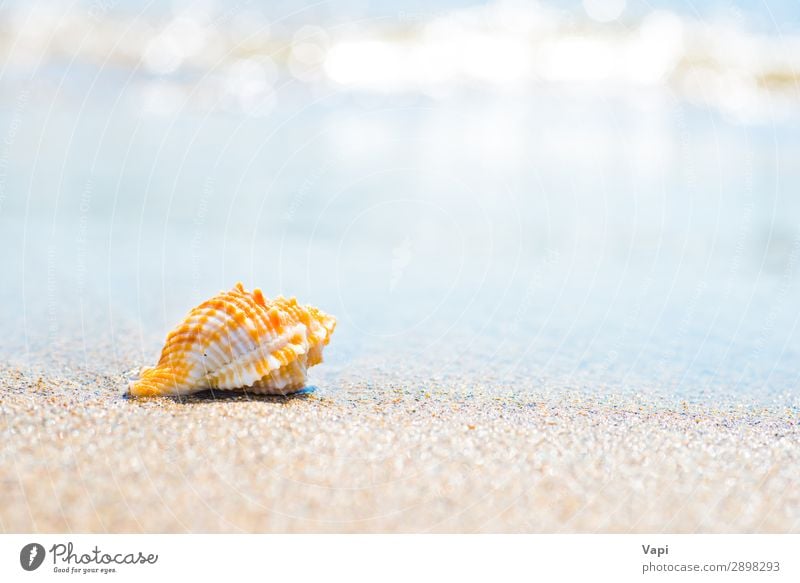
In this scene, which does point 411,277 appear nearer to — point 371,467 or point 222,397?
point 222,397

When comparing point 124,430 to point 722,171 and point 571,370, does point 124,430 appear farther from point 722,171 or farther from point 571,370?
point 722,171

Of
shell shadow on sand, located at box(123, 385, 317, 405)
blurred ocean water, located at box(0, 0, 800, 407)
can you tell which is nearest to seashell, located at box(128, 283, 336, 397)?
shell shadow on sand, located at box(123, 385, 317, 405)

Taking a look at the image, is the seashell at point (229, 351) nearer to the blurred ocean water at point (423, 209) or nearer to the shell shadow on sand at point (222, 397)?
the shell shadow on sand at point (222, 397)

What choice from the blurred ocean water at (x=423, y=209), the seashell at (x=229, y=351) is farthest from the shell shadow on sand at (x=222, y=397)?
the blurred ocean water at (x=423, y=209)

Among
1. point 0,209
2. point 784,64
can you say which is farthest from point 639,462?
point 784,64

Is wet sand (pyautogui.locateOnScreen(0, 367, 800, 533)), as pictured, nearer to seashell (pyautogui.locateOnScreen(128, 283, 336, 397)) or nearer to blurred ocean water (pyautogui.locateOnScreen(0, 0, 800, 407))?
seashell (pyautogui.locateOnScreen(128, 283, 336, 397))

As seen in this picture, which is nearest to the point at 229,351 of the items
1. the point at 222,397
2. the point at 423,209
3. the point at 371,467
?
the point at 222,397

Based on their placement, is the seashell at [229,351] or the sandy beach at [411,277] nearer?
the sandy beach at [411,277]
